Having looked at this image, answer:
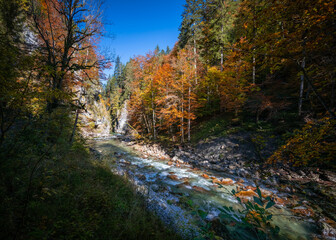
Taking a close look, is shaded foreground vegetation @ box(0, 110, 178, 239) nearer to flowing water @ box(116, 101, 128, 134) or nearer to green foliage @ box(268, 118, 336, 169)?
green foliage @ box(268, 118, 336, 169)

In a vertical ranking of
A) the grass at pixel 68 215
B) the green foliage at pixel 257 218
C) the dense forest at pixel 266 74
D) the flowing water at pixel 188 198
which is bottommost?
the flowing water at pixel 188 198

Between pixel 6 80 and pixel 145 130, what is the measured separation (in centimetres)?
2131

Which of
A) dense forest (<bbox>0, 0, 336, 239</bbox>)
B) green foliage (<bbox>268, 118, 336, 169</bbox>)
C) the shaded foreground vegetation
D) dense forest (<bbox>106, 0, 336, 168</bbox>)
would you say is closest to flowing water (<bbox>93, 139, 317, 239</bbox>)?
dense forest (<bbox>0, 0, 336, 239</bbox>)

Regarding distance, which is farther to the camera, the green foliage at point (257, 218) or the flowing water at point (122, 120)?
the flowing water at point (122, 120)

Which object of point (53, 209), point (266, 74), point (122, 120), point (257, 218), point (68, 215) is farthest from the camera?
point (122, 120)

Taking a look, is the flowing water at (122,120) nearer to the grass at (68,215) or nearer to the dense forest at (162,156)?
the dense forest at (162,156)

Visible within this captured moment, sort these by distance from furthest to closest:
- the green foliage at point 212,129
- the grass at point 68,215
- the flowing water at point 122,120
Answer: the flowing water at point 122,120
the green foliage at point 212,129
the grass at point 68,215

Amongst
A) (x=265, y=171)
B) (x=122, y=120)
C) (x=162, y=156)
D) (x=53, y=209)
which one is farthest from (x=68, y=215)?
(x=122, y=120)

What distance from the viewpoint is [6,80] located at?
3.06m

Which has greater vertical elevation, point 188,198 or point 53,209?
point 53,209

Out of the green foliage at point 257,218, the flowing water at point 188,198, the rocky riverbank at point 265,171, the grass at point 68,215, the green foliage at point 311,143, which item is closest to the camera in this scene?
the green foliage at point 257,218

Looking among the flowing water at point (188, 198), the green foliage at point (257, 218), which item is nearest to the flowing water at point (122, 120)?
the flowing water at point (188, 198)

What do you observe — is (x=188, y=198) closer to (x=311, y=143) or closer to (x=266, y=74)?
(x=311, y=143)

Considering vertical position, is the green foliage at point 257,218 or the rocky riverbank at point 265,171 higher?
the green foliage at point 257,218
